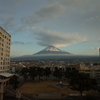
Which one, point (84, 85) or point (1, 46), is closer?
point (84, 85)

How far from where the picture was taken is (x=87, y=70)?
60.1 metres

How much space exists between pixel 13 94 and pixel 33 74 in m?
21.3

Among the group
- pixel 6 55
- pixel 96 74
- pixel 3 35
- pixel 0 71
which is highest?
pixel 3 35

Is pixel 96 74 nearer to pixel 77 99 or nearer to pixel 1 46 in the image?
pixel 77 99

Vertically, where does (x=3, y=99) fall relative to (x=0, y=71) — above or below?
below

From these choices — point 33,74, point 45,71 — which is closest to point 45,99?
point 33,74

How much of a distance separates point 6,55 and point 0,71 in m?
7.37

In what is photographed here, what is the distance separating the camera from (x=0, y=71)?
135ft

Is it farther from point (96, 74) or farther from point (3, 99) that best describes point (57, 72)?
point (3, 99)

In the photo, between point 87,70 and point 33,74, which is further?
point 87,70

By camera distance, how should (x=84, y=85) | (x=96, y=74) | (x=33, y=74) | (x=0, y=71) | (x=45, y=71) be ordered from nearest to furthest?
1. (x=84, y=85)
2. (x=0, y=71)
3. (x=33, y=74)
4. (x=45, y=71)
5. (x=96, y=74)

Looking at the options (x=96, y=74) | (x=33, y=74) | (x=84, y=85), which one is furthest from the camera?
(x=96, y=74)

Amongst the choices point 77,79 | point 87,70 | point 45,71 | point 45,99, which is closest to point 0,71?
point 45,71

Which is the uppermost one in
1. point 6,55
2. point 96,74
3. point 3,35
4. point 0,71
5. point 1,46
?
point 3,35
